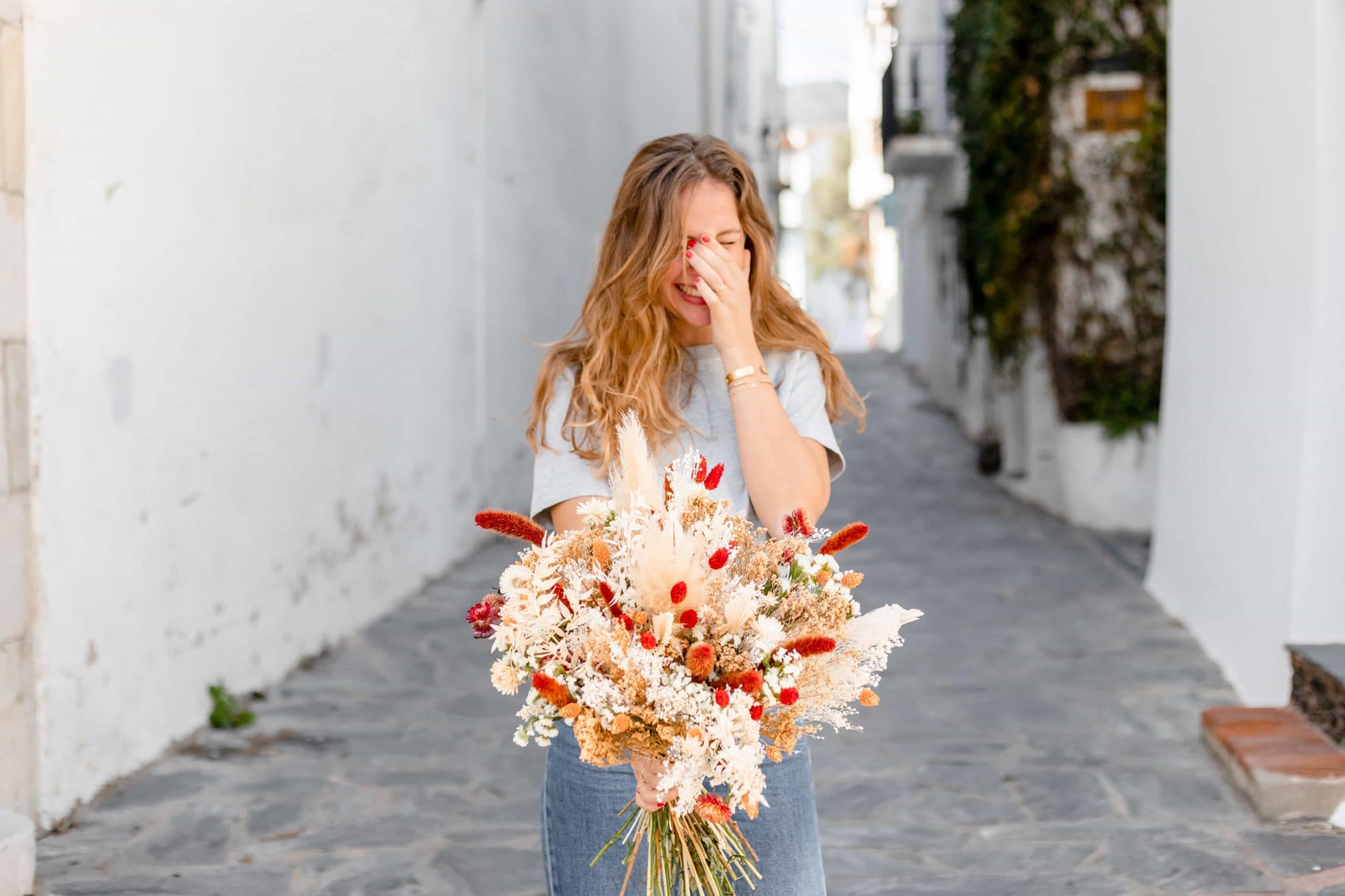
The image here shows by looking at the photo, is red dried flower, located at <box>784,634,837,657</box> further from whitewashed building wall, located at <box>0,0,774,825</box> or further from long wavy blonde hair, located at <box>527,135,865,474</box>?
whitewashed building wall, located at <box>0,0,774,825</box>

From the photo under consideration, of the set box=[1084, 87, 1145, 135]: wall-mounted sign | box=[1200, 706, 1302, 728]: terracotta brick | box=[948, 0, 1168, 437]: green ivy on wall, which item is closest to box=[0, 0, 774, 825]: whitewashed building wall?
box=[1200, 706, 1302, 728]: terracotta brick

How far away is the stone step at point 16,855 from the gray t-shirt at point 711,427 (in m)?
1.98

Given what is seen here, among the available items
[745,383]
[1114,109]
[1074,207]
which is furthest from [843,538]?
[1114,109]

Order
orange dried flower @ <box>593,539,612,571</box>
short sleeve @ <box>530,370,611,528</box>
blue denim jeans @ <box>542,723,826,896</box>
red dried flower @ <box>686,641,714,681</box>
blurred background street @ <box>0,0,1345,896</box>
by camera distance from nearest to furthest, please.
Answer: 1. red dried flower @ <box>686,641,714,681</box>
2. orange dried flower @ <box>593,539,612,571</box>
3. blue denim jeans @ <box>542,723,826,896</box>
4. short sleeve @ <box>530,370,611,528</box>
5. blurred background street @ <box>0,0,1345,896</box>

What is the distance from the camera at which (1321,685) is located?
411 cm

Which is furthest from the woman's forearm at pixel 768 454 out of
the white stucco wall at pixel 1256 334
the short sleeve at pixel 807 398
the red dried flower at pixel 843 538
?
the white stucco wall at pixel 1256 334

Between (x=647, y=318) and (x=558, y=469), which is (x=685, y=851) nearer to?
(x=558, y=469)

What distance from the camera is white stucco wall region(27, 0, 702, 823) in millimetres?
3902

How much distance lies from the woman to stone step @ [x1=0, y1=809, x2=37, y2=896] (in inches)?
74.4

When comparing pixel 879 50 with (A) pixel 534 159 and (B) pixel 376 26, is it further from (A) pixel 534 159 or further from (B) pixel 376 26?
(B) pixel 376 26

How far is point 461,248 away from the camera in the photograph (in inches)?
317

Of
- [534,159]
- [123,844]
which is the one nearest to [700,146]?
[123,844]

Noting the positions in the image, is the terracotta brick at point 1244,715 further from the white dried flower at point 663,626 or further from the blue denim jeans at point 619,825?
the white dried flower at point 663,626

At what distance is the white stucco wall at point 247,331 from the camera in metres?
3.90
